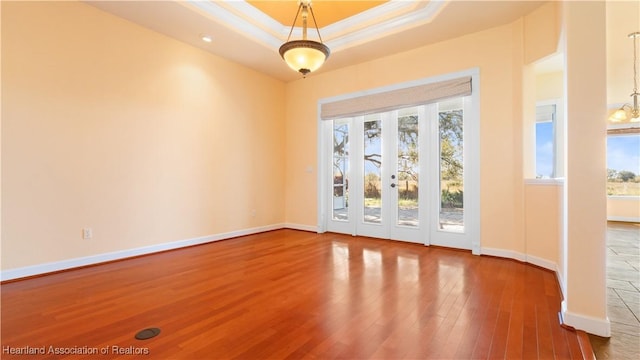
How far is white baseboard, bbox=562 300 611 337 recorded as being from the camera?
1.97 meters

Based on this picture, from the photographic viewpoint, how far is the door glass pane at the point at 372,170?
5.23 m

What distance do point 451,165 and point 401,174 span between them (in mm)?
828

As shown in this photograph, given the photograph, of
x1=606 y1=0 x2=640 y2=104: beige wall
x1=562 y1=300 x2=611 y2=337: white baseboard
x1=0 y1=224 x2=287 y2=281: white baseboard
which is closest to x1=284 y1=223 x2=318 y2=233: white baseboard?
x1=0 y1=224 x2=287 y2=281: white baseboard

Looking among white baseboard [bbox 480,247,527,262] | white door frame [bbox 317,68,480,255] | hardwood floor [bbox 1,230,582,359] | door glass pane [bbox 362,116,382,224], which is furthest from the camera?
door glass pane [bbox 362,116,382,224]

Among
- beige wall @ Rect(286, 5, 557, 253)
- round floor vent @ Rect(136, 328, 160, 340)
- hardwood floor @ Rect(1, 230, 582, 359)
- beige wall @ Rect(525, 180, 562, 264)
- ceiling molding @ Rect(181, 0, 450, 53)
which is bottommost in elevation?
hardwood floor @ Rect(1, 230, 582, 359)

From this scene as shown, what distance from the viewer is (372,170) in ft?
17.4

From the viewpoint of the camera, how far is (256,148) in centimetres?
573

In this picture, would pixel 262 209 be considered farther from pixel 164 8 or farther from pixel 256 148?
pixel 164 8

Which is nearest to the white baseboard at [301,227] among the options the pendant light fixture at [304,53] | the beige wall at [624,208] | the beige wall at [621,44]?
the pendant light fixture at [304,53]

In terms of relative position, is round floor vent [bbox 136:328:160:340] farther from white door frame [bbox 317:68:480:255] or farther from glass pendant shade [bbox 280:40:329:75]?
white door frame [bbox 317:68:480:255]

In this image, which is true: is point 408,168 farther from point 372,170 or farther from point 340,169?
point 340,169

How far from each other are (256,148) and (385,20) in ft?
10.5

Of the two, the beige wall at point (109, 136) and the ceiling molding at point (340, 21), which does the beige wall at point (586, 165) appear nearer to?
the ceiling molding at point (340, 21)

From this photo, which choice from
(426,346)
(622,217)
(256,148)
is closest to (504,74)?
(426,346)
